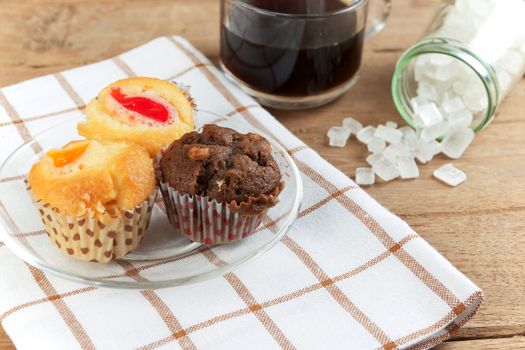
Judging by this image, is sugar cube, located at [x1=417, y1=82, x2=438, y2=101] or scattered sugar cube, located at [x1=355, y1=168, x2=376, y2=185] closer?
scattered sugar cube, located at [x1=355, y1=168, x2=376, y2=185]

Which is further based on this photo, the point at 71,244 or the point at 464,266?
the point at 464,266

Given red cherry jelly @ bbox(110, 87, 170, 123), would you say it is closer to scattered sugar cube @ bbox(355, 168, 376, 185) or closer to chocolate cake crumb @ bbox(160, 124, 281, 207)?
chocolate cake crumb @ bbox(160, 124, 281, 207)

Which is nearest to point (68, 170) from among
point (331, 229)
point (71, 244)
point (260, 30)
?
point (71, 244)

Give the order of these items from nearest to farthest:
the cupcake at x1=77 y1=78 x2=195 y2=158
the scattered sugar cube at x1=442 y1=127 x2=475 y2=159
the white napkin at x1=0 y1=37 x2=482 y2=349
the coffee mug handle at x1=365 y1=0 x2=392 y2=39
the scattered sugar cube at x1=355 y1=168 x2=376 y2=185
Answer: the white napkin at x1=0 y1=37 x2=482 y2=349 < the cupcake at x1=77 y1=78 x2=195 y2=158 < the scattered sugar cube at x1=355 y1=168 x2=376 y2=185 < the scattered sugar cube at x1=442 y1=127 x2=475 y2=159 < the coffee mug handle at x1=365 y1=0 x2=392 y2=39

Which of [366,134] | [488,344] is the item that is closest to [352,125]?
[366,134]

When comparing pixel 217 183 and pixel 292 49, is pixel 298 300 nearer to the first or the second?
pixel 217 183

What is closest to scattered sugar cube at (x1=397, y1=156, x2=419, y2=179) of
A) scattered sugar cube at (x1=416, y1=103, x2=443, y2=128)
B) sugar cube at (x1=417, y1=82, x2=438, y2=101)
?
scattered sugar cube at (x1=416, y1=103, x2=443, y2=128)

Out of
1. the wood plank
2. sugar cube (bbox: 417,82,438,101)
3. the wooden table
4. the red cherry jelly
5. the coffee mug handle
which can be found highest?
the red cherry jelly

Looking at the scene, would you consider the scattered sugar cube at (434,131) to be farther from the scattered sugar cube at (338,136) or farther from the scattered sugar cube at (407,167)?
the scattered sugar cube at (338,136)

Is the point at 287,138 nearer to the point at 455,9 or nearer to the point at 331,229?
the point at 331,229
